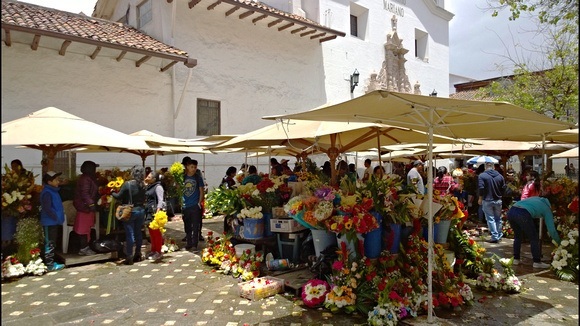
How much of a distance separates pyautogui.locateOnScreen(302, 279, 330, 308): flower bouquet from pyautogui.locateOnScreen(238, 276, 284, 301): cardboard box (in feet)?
1.60

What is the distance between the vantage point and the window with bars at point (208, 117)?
1472cm

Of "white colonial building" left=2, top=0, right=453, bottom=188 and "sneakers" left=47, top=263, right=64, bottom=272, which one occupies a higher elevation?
"white colonial building" left=2, top=0, right=453, bottom=188

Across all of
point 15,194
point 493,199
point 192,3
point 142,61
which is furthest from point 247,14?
point 15,194

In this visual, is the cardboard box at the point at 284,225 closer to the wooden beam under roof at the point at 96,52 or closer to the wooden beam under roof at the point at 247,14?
the wooden beam under roof at the point at 96,52

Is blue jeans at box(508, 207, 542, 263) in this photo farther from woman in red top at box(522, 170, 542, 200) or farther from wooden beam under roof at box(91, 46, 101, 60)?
wooden beam under roof at box(91, 46, 101, 60)

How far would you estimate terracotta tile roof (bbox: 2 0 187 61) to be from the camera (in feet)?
33.9

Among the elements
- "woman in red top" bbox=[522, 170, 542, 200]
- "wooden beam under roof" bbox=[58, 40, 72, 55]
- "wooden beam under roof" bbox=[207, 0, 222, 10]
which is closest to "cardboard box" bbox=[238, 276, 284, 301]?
"woman in red top" bbox=[522, 170, 542, 200]

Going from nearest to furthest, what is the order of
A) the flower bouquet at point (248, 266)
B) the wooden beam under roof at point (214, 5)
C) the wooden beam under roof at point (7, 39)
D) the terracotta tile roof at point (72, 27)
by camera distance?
1. the flower bouquet at point (248, 266)
2. the wooden beam under roof at point (7, 39)
3. the terracotta tile roof at point (72, 27)
4. the wooden beam under roof at point (214, 5)

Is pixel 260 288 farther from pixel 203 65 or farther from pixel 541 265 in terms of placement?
pixel 203 65

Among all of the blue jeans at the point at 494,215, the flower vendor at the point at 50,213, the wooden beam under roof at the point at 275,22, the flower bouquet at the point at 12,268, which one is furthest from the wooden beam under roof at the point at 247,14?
the flower bouquet at the point at 12,268

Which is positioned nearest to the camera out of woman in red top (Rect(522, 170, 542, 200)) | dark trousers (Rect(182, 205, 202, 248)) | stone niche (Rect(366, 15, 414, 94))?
woman in red top (Rect(522, 170, 542, 200))

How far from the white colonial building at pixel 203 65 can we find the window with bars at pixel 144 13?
0.04 metres

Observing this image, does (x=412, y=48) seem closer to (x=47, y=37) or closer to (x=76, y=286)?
(x=47, y=37)

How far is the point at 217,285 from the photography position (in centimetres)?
590
